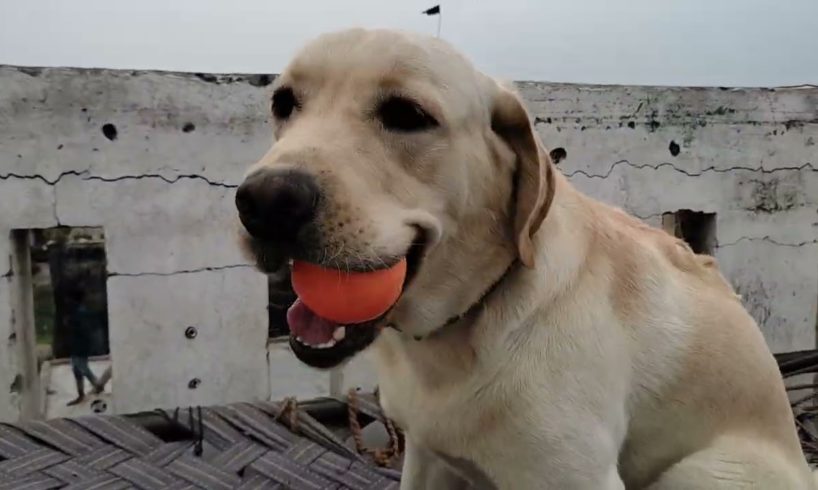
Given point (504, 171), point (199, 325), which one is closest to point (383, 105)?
point (504, 171)

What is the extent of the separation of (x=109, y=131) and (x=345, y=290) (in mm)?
1842

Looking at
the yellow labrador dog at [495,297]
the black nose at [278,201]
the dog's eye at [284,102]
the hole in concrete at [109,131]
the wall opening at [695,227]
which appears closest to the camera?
the black nose at [278,201]

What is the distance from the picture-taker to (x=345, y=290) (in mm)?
1046

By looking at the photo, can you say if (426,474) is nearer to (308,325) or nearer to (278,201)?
(308,325)

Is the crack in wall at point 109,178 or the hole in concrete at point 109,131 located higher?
the hole in concrete at point 109,131

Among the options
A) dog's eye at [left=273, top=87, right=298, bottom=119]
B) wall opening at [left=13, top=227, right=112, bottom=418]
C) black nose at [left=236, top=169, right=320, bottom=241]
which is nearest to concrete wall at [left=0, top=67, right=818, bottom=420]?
wall opening at [left=13, top=227, right=112, bottom=418]

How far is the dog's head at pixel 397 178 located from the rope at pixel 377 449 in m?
0.98

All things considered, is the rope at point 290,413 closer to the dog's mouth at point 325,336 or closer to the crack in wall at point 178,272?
the crack in wall at point 178,272

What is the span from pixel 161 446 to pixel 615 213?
4.42 feet

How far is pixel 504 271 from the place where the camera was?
127cm

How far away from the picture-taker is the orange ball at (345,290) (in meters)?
1.04

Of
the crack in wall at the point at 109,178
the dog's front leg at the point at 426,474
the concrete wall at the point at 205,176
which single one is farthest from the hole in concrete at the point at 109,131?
the dog's front leg at the point at 426,474

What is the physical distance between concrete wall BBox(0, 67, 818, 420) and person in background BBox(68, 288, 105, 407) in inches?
23.3

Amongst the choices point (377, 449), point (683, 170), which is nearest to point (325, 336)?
point (377, 449)
